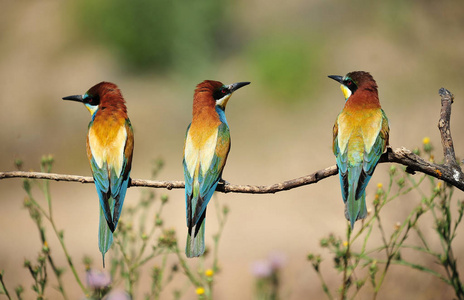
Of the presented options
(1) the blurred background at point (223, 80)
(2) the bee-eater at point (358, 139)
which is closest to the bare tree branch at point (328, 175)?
(2) the bee-eater at point (358, 139)

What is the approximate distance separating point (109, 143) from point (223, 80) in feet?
23.3

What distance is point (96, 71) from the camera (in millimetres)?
9820

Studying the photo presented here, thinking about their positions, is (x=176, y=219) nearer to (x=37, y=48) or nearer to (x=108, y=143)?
(x=108, y=143)

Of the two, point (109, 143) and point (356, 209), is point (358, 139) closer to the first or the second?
point (356, 209)

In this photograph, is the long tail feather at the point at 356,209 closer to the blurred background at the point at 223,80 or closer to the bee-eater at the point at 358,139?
the bee-eater at the point at 358,139

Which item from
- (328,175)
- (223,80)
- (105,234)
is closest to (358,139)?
(328,175)

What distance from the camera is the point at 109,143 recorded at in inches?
75.4

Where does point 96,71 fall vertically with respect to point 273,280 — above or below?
above

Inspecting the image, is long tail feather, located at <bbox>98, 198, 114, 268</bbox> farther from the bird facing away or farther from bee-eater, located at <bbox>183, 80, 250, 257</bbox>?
bee-eater, located at <bbox>183, 80, 250, 257</bbox>

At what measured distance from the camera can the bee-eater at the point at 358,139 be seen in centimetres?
160

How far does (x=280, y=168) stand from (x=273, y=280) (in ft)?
17.3

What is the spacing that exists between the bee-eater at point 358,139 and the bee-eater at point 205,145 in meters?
0.33

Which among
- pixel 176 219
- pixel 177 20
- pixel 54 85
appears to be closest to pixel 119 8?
pixel 177 20

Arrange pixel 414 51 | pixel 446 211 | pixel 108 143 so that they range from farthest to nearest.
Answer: pixel 414 51, pixel 446 211, pixel 108 143
